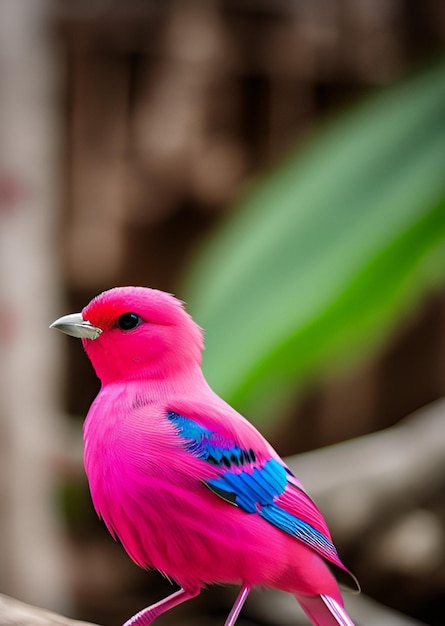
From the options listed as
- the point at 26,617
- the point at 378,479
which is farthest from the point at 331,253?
the point at 378,479

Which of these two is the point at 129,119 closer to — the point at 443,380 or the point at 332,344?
the point at 443,380

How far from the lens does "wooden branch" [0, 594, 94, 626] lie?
1.62 feet

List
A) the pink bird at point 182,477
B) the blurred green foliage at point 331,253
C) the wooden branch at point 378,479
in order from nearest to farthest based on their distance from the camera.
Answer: the pink bird at point 182,477 → the blurred green foliage at point 331,253 → the wooden branch at point 378,479

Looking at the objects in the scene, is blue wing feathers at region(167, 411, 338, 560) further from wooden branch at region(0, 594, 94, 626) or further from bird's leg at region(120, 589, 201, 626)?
wooden branch at region(0, 594, 94, 626)

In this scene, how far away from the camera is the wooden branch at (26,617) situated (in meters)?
0.49

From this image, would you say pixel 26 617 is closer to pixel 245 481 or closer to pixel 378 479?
pixel 245 481

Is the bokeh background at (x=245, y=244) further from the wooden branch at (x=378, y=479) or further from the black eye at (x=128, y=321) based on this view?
the black eye at (x=128, y=321)

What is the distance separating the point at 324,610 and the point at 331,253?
191 mm

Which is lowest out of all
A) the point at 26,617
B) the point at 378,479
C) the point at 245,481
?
the point at 378,479

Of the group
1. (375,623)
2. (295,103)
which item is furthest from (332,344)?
(295,103)

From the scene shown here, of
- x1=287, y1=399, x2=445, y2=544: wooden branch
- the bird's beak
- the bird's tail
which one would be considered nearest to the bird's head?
the bird's beak

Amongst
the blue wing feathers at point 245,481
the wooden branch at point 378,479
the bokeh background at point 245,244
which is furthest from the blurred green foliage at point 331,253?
the wooden branch at point 378,479

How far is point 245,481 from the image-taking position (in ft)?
1.21

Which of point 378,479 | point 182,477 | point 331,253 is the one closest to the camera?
point 182,477
